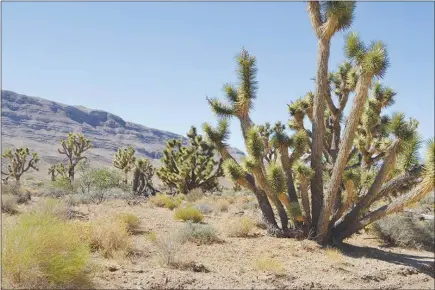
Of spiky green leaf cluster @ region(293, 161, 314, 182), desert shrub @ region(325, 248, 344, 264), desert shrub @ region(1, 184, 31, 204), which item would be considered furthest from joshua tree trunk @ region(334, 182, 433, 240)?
desert shrub @ region(1, 184, 31, 204)

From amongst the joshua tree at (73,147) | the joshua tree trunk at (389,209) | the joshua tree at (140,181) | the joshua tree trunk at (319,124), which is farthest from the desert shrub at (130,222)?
the joshua tree at (73,147)

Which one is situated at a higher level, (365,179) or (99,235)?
(365,179)

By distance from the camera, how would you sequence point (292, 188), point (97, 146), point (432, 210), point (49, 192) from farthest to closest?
point (97, 146), point (49, 192), point (432, 210), point (292, 188)

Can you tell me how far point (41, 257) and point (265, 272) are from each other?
4.15m

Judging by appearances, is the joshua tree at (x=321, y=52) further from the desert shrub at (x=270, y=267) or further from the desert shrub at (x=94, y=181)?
the desert shrub at (x=94, y=181)

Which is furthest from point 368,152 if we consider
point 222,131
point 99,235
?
point 99,235

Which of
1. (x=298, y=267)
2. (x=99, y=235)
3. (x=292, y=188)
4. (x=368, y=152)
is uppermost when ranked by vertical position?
(x=368, y=152)

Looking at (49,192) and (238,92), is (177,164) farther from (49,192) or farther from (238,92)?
(238,92)

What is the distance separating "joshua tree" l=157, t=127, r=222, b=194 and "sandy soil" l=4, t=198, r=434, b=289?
12728 mm

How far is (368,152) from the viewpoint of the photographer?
46.0ft

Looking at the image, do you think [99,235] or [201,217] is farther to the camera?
[201,217]

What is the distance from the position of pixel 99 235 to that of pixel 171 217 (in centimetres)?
684

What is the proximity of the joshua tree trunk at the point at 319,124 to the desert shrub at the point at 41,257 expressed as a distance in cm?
695

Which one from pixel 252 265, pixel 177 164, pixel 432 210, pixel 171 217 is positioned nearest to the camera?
pixel 252 265
